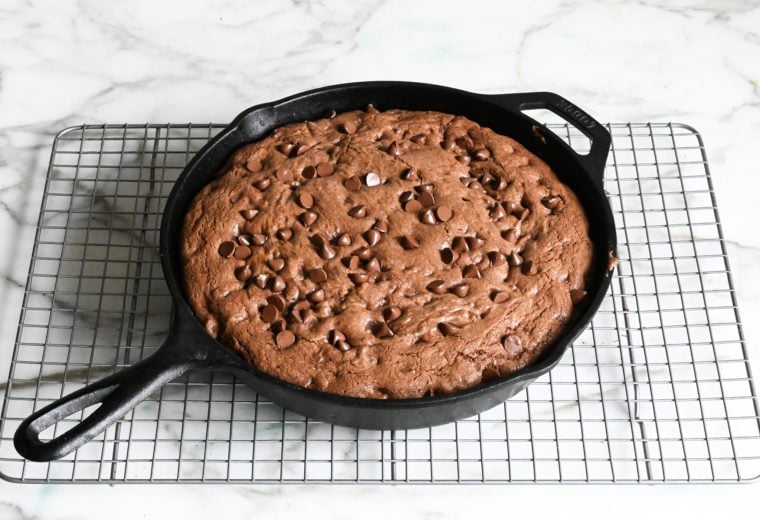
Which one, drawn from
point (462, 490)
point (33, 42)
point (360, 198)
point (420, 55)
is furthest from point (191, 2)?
point (462, 490)

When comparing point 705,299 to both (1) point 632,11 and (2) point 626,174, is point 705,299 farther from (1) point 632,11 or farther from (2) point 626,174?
(1) point 632,11

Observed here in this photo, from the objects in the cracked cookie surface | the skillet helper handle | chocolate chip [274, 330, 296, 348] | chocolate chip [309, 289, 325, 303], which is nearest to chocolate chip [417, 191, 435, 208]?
the cracked cookie surface

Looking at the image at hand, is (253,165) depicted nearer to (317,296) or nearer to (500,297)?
(317,296)

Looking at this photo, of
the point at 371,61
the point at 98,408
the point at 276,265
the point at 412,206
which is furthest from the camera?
the point at 371,61

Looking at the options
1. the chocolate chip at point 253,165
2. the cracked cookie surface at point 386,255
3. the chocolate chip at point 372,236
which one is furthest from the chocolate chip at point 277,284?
the chocolate chip at point 253,165

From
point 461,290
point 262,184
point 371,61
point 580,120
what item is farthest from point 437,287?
point 371,61

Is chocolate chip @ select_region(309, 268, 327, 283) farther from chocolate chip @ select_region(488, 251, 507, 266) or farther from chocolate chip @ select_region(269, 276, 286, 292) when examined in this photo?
chocolate chip @ select_region(488, 251, 507, 266)
